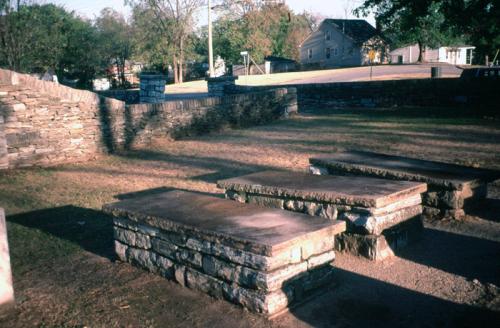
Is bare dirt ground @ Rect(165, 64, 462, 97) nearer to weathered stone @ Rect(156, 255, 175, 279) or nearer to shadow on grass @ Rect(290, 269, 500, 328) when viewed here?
weathered stone @ Rect(156, 255, 175, 279)

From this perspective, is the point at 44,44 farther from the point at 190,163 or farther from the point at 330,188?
the point at 330,188

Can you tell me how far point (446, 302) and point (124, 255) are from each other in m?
2.94

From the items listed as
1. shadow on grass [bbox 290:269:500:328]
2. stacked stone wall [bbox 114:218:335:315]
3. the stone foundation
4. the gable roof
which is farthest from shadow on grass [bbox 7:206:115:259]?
the gable roof

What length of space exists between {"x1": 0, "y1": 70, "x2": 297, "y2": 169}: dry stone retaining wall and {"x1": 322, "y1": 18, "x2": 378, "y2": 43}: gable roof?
166 ft

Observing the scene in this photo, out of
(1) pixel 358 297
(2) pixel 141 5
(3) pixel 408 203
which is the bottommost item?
(1) pixel 358 297

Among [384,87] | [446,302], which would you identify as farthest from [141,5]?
[446,302]

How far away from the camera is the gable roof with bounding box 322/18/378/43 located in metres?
60.0

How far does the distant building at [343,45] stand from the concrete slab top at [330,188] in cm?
5472

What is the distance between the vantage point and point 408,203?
15.8 ft

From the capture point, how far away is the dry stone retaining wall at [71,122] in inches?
367

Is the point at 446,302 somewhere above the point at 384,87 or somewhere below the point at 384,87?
below

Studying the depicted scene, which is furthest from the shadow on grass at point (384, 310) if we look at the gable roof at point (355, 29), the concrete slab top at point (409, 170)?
the gable roof at point (355, 29)

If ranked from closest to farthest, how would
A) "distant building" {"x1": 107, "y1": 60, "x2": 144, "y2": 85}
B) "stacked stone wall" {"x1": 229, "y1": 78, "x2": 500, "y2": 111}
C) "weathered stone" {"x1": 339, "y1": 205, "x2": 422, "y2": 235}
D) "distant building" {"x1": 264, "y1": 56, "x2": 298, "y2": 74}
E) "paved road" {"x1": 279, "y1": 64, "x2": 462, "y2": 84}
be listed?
1. "weathered stone" {"x1": 339, "y1": 205, "x2": 422, "y2": 235}
2. "stacked stone wall" {"x1": 229, "y1": 78, "x2": 500, "y2": 111}
3. "paved road" {"x1": 279, "y1": 64, "x2": 462, "y2": 84}
4. "distant building" {"x1": 107, "y1": 60, "x2": 144, "y2": 85}
5. "distant building" {"x1": 264, "y1": 56, "x2": 298, "y2": 74}

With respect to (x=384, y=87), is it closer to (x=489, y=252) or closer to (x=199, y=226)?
(x=489, y=252)
